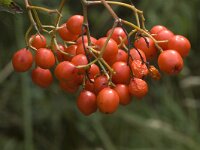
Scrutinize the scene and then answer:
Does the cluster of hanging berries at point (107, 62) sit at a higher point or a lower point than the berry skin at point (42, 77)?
higher

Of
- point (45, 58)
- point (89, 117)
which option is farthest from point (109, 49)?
point (89, 117)

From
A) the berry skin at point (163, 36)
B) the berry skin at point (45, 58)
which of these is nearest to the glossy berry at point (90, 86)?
the berry skin at point (45, 58)

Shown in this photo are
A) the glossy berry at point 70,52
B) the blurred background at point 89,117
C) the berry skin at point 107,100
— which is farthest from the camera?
the blurred background at point 89,117

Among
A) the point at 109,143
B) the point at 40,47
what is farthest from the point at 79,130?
the point at 40,47

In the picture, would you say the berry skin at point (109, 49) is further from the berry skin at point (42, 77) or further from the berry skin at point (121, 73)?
the berry skin at point (42, 77)

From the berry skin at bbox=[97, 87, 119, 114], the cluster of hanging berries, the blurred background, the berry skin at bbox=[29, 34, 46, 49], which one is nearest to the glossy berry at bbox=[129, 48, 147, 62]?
the cluster of hanging berries

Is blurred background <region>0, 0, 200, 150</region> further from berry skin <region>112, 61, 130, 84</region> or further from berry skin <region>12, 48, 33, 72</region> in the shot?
berry skin <region>112, 61, 130, 84</region>

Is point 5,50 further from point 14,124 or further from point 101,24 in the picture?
point 101,24
